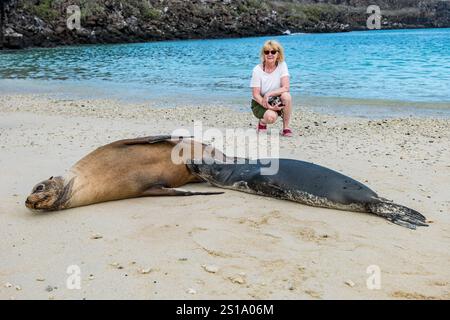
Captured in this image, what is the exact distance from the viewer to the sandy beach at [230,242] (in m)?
3.25

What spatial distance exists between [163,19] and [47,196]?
183ft

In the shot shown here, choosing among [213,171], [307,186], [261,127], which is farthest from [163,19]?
[307,186]

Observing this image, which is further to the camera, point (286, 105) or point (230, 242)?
point (286, 105)

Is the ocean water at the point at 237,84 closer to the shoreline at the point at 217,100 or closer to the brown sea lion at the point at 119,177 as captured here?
the shoreline at the point at 217,100

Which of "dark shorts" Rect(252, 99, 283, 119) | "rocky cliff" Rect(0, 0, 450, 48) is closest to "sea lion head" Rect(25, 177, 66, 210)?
"dark shorts" Rect(252, 99, 283, 119)

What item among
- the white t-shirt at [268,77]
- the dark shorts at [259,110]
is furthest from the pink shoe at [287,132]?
the white t-shirt at [268,77]

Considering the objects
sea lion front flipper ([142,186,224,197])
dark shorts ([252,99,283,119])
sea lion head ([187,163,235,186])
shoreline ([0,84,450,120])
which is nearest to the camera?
sea lion front flipper ([142,186,224,197])

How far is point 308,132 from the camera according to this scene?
8242mm

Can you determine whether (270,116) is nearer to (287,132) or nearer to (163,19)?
(287,132)

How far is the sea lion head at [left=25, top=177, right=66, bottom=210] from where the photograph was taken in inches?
175

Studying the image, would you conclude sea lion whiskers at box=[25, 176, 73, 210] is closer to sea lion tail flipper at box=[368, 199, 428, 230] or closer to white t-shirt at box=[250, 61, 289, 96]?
sea lion tail flipper at box=[368, 199, 428, 230]

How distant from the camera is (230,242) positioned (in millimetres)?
3914

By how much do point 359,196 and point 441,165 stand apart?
196 centimetres

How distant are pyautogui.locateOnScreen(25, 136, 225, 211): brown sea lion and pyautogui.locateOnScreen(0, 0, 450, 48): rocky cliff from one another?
42.0 meters
